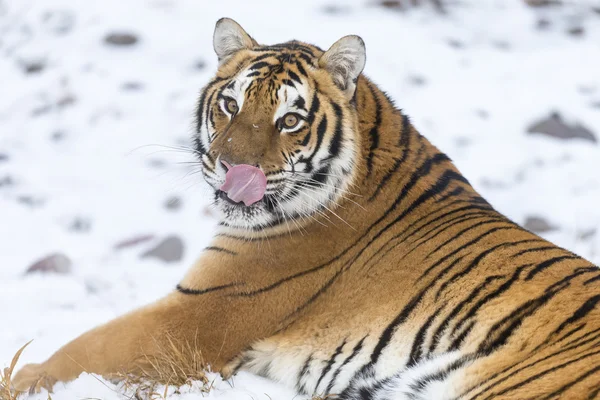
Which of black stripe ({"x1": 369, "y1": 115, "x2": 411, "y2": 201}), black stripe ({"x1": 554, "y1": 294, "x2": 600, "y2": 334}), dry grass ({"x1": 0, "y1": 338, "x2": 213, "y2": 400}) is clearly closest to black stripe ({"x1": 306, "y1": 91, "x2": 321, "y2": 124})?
black stripe ({"x1": 369, "y1": 115, "x2": 411, "y2": 201})

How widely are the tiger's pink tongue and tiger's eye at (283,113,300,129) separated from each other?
216 millimetres

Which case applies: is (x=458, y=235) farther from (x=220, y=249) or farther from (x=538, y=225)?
(x=538, y=225)

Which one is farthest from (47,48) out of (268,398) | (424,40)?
(268,398)

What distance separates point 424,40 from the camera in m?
6.29

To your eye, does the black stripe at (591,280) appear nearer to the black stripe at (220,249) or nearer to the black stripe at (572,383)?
the black stripe at (572,383)

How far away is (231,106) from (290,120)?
230 mm

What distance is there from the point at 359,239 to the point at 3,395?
133 cm

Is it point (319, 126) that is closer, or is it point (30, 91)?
point (319, 126)

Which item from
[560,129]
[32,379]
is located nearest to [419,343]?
[32,379]

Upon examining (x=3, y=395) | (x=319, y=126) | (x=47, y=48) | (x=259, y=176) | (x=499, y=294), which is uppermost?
(x=47, y=48)

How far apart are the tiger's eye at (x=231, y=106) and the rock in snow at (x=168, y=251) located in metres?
1.70

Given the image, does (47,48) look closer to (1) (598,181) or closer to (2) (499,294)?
(1) (598,181)

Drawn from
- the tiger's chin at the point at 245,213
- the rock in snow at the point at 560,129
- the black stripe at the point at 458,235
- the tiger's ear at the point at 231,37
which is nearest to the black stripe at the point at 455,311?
the black stripe at the point at 458,235

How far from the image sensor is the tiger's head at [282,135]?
2828mm
